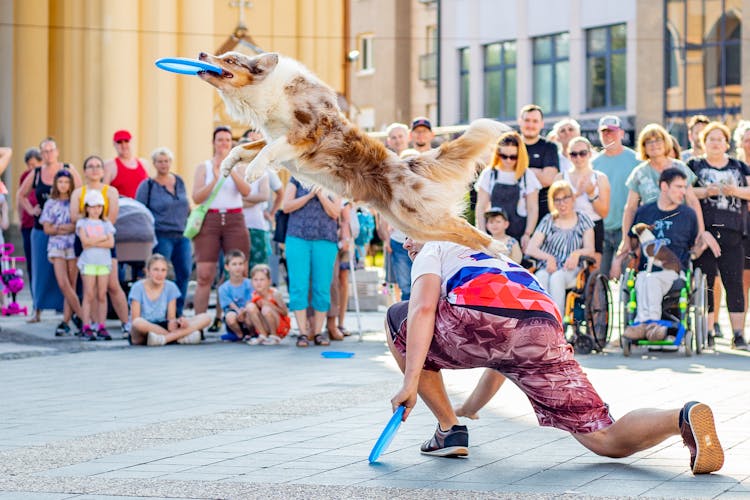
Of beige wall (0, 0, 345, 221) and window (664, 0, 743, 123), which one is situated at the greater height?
window (664, 0, 743, 123)

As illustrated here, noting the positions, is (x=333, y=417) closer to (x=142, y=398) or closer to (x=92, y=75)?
(x=142, y=398)

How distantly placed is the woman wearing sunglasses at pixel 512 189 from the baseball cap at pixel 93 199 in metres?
3.80

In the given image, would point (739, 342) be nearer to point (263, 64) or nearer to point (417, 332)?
point (417, 332)

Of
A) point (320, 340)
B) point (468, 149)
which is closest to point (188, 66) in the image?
point (468, 149)

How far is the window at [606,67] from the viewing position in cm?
4284

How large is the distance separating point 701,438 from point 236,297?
7901 millimetres

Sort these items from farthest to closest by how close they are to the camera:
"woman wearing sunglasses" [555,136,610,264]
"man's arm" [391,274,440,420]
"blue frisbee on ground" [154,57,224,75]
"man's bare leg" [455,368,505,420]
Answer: "woman wearing sunglasses" [555,136,610,264] < "man's bare leg" [455,368,505,420] < "man's arm" [391,274,440,420] < "blue frisbee on ground" [154,57,224,75]

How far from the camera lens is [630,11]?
42.2 metres

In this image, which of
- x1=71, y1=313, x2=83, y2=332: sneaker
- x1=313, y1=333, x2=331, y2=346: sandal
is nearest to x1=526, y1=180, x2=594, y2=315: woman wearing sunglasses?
x1=313, y1=333, x2=331, y2=346: sandal

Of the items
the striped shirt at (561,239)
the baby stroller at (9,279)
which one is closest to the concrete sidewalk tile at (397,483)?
the striped shirt at (561,239)

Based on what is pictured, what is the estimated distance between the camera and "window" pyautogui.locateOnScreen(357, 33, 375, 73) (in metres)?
56.8

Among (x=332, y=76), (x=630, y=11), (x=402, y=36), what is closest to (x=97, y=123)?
(x=332, y=76)

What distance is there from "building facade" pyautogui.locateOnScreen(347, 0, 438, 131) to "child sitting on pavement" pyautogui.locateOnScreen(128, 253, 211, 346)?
137 ft

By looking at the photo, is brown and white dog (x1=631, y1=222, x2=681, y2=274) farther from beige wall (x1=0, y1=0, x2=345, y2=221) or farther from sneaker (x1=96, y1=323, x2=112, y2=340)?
beige wall (x1=0, y1=0, x2=345, y2=221)
